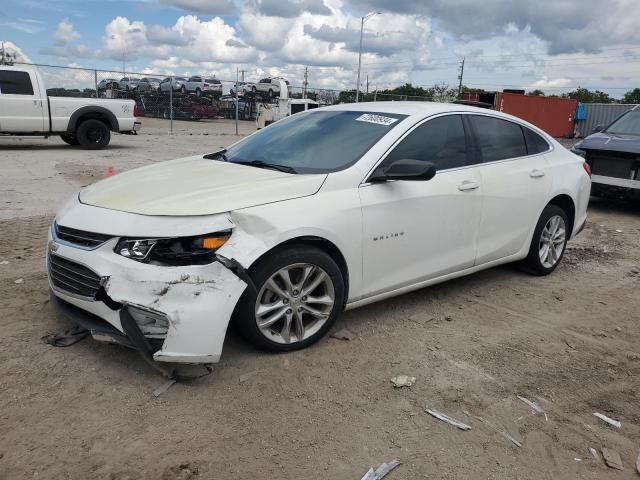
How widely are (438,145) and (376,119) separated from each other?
0.53 metres

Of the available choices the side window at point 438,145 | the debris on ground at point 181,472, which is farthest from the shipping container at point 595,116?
the debris on ground at point 181,472

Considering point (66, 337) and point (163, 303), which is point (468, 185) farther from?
point (66, 337)

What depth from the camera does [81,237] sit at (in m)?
3.30

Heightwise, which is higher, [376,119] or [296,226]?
[376,119]

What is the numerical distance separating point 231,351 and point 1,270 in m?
2.64

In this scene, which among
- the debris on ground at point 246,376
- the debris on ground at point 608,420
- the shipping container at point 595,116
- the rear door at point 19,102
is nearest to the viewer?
the debris on ground at point 608,420

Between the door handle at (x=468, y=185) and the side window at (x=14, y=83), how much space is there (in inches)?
503

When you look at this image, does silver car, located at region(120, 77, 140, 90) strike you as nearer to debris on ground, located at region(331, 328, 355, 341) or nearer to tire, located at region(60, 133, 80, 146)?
tire, located at region(60, 133, 80, 146)

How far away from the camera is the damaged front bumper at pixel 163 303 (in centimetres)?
304

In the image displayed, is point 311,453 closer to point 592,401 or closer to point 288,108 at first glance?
point 592,401

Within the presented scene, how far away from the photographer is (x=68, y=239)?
11.1 ft

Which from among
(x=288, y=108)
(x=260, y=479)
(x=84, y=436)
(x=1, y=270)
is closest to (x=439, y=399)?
(x=260, y=479)

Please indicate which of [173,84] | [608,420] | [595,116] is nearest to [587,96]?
[595,116]

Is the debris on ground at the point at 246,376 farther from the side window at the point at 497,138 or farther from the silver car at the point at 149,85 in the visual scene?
the silver car at the point at 149,85
